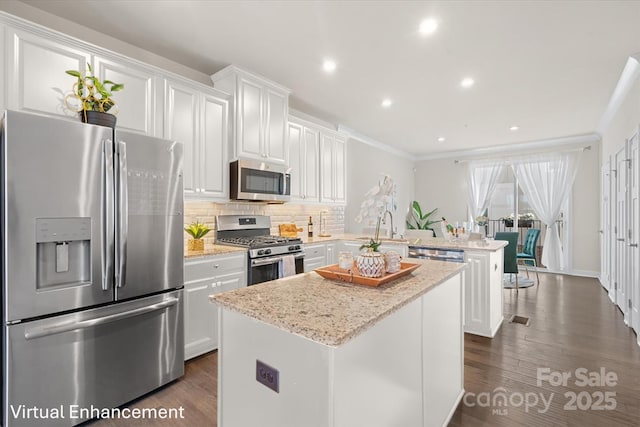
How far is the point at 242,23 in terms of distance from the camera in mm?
2451

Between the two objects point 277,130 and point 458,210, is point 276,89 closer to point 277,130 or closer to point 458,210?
point 277,130

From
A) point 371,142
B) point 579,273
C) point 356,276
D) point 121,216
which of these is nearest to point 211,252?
point 121,216

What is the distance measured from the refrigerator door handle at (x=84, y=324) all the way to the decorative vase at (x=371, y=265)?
4.99ft

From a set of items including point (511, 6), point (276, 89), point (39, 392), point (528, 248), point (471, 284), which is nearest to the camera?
point (39, 392)

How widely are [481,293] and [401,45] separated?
8.15ft

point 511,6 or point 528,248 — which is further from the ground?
point 511,6

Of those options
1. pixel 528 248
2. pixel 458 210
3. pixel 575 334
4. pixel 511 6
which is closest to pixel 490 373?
pixel 575 334

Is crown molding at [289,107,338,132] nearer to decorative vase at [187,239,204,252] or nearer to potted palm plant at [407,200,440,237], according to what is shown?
decorative vase at [187,239,204,252]

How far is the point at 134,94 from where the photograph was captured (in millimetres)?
2518

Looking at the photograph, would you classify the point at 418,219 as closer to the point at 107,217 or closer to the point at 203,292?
the point at 203,292

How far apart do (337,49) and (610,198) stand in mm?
4476

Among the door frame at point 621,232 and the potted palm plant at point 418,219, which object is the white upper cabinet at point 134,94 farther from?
the potted palm plant at point 418,219

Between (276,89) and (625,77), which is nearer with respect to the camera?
(625,77)

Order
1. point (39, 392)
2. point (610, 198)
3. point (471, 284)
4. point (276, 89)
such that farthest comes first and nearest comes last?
1. point (610, 198)
2. point (276, 89)
3. point (471, 284)
4. point (39, 392)
